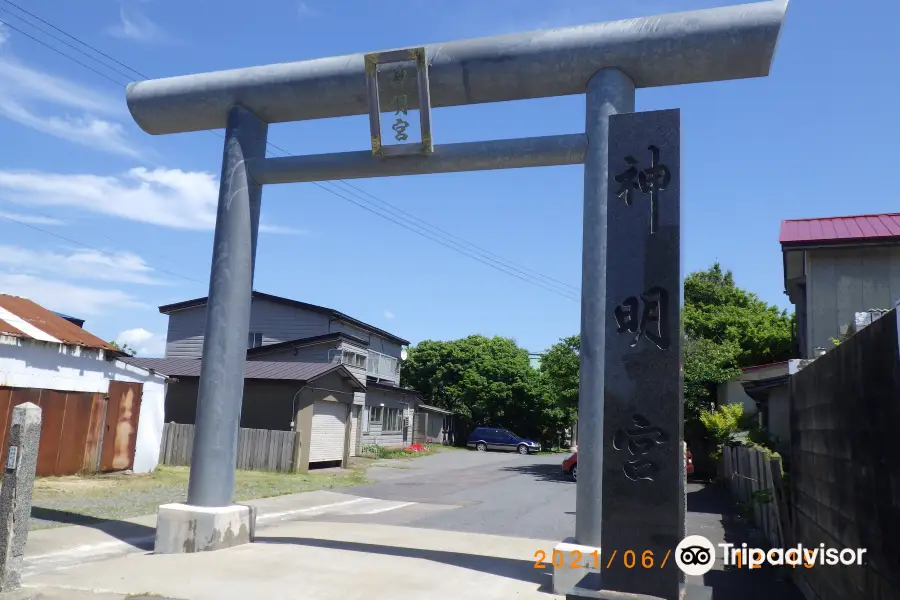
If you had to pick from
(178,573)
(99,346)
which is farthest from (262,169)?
(99,346)

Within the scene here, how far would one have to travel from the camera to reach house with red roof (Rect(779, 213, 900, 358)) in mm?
15125

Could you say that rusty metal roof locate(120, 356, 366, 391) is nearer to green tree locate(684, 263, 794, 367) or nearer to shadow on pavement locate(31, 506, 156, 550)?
shadow on pavement locate(31, 506, 156, 550)

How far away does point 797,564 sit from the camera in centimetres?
793

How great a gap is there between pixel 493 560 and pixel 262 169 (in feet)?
18.9

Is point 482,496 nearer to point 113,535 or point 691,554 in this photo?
point 113,535

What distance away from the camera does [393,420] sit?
3628 cm

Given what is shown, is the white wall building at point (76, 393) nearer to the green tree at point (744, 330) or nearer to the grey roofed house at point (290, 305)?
the grey roofed house at point (290, 305)

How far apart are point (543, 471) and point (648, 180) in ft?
75.7

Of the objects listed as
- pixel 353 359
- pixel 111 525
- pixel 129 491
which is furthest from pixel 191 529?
pixel 353 359

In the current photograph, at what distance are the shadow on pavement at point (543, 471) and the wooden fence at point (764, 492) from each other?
8152 mm

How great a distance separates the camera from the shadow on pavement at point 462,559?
293 inches

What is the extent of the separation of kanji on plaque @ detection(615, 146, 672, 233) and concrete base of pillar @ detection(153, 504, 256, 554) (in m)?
6.11

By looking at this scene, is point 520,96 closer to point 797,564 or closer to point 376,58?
point 376,58

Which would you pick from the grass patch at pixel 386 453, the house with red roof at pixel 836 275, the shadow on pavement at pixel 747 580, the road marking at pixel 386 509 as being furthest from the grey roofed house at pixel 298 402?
the shadow on pavement at pixel 747 580
